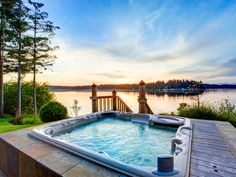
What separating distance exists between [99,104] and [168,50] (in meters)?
3.75

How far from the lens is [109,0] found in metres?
6.14

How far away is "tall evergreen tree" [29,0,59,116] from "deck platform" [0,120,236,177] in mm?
7361

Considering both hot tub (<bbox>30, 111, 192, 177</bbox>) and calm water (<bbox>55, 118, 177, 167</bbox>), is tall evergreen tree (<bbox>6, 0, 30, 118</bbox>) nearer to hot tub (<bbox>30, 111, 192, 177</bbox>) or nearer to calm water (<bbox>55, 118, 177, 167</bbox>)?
hot tub (<bbox>30, 111, 192, 177</bbox>)

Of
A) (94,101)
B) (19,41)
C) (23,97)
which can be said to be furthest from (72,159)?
(23,97)

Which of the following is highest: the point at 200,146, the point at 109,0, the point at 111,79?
the point at 109,0

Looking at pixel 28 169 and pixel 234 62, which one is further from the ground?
pixel 234 62

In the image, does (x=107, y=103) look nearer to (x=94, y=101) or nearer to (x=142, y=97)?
(x=94, y=101)

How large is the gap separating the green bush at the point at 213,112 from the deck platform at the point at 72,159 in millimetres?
2112

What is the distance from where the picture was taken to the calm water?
3.00 meters

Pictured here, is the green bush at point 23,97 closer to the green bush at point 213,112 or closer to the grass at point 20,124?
the grass at point 20,124

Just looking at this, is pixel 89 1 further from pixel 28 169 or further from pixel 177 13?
pixel 28 169

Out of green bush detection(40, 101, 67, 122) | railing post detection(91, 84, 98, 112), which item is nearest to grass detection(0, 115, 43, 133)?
green bush detection(40, 101, 67, 122)

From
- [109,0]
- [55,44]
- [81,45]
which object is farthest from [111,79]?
[109,0]

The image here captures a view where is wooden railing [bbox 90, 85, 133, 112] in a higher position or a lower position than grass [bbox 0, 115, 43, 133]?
higher
